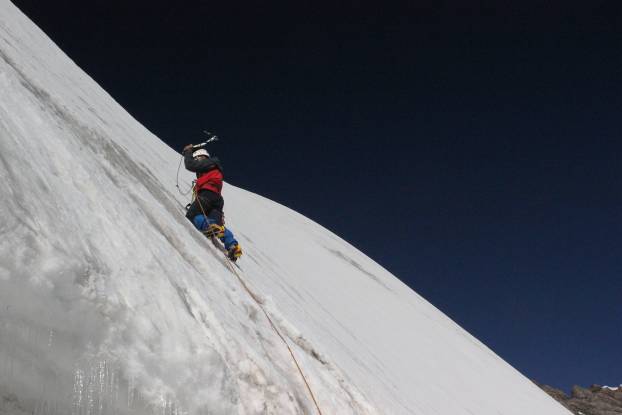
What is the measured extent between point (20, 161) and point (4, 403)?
128 centimetres

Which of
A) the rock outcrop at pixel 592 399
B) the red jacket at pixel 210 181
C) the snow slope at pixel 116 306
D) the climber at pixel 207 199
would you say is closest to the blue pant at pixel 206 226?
the climber at pixel 207 199

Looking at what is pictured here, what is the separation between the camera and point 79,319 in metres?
2.33

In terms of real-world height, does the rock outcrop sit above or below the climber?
above

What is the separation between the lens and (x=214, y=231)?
225 inches

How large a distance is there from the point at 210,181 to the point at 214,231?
2.88ft

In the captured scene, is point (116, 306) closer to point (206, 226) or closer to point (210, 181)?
point (206, 226)

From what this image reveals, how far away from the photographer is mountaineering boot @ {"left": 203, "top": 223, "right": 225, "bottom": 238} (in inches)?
224

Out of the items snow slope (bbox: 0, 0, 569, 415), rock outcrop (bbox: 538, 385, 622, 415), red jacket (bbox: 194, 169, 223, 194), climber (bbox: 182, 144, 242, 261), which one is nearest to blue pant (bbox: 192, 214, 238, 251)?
climber (bbox: 182, 144, 242, 261)

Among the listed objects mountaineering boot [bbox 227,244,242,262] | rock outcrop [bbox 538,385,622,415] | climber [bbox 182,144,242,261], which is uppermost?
rock outcrop [bbox 538,385,622,415]

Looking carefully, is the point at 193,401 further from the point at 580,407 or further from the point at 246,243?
the point at 580,407

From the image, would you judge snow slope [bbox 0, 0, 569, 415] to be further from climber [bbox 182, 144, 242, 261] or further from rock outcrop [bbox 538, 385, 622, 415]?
rock outcrop [bbox 538, 385, 622, 415]

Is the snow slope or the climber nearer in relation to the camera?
the snow slope

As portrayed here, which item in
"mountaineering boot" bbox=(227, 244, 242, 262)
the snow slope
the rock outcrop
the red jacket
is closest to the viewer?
the snow slope

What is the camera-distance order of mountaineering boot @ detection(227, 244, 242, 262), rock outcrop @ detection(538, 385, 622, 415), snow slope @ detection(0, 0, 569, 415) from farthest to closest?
rock outcrop @ detection(538, 385, 622, 415)
mountaineering boot @ detection(227, 244, 242, 262)
snow slope @ detection(0, 0, 569, 415)
